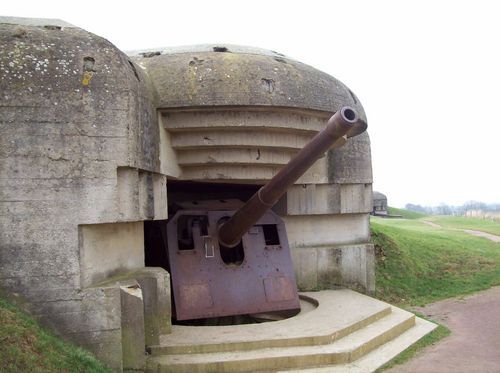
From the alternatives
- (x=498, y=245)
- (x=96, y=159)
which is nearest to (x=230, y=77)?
(x=96, y=159)

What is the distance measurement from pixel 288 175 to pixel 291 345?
6.15 ft

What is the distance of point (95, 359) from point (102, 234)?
1265mm

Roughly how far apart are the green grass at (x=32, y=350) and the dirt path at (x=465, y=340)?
323cm

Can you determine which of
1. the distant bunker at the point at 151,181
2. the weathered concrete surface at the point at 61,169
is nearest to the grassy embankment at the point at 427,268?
the distant bunker at the point at 151,181

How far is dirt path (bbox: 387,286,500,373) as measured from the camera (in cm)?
630

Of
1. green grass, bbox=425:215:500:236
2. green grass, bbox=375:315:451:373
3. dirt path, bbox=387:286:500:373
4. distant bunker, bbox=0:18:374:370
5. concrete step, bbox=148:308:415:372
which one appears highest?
distant bunker, bbox=0:18:374:370

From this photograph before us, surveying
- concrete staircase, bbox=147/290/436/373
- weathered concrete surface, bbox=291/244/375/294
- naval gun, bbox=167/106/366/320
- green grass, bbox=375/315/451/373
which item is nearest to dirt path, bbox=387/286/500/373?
green grass, bbox=375/315/451/373

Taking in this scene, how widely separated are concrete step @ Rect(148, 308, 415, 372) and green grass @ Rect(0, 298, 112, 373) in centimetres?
86

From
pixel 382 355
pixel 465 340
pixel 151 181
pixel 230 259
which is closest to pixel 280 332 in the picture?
pixel 382 355

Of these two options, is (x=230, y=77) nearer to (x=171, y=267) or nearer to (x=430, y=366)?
(x=171, y=267)

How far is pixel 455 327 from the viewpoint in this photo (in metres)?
8.38

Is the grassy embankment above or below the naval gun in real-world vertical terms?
below

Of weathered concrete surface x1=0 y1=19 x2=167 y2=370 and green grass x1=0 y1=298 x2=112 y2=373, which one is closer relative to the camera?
green grass x1=0 y1=298 x2=112 y2=373

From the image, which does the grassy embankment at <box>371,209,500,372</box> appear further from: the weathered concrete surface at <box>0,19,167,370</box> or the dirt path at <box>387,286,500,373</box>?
the weathered concrete surface at <box>0,19,167,370</box>
